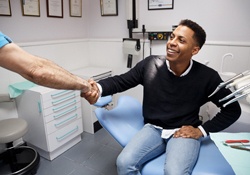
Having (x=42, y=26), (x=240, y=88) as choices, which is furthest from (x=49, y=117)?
(x=240, y=88)

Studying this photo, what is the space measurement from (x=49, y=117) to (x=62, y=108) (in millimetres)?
160

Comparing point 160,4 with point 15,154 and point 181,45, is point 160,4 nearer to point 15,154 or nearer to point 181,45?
point 181,45

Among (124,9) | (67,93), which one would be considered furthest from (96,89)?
(124,9)

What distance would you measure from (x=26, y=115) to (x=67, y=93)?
1.52 ft

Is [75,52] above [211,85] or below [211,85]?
above

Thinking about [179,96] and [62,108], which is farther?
[62,108]

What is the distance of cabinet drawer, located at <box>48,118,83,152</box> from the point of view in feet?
6.32

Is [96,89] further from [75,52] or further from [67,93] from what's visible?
[75,52]

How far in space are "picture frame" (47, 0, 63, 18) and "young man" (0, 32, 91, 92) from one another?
162 cm

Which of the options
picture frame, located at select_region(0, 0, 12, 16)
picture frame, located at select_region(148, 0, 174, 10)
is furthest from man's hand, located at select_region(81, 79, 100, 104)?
picture frame, located at select_region(148, 0, 174, 10)

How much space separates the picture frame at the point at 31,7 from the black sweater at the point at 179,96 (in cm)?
127

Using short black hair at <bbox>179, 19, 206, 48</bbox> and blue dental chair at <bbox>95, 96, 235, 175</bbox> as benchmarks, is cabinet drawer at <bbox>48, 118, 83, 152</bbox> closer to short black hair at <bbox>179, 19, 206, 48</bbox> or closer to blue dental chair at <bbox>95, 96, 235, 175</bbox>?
blue dental chair at <bbox>95, 96, 235, 175</bbox>

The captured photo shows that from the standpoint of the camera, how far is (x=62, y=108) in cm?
198

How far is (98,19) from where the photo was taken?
2.71 meters
